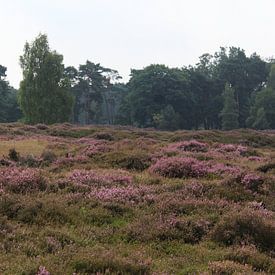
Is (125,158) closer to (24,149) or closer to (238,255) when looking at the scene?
(24,149)

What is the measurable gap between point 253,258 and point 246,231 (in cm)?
141

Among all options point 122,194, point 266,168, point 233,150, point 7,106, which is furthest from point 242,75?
point 122,194

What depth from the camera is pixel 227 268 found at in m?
8.65

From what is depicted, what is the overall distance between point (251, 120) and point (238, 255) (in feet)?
278

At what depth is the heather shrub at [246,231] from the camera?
34.4ft

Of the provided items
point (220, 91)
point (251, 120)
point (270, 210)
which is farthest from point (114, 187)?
point (220, 91)

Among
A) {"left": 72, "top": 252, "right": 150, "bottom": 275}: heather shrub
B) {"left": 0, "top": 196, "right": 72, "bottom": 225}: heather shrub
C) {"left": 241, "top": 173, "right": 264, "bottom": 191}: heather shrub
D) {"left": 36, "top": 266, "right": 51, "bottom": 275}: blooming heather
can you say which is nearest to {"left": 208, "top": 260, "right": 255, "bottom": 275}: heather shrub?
{"left": 72, "top": 252, "right": 150, "bottom": 275}: heather shrub

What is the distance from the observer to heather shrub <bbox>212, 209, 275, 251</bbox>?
10.5 metres

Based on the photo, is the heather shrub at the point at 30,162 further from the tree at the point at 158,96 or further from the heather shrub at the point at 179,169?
the tree at the point at 158,96

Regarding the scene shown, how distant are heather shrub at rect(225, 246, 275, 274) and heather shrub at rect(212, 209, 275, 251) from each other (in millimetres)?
573

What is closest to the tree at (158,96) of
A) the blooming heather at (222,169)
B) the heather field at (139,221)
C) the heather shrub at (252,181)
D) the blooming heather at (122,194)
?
the blooming heather at (222,169)

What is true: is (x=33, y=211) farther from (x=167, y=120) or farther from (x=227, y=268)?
(x=167, y=120)

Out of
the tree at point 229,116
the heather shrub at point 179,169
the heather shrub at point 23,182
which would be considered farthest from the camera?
the tree at point 229,116

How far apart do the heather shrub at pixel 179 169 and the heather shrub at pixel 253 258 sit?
7393mm
